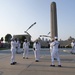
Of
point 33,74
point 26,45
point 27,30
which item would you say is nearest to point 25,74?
point 33,74

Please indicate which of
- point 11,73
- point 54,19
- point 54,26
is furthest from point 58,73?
point 54,26

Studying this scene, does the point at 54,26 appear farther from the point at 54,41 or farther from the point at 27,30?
the point at 27,30

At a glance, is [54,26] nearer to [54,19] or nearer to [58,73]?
[54,19]

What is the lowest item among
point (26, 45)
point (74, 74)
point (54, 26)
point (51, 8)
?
point (74, 74)

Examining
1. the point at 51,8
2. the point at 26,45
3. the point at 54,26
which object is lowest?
the point at 26,45

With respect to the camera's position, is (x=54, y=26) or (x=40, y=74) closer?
(x=40, y=74)

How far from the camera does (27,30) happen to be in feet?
353

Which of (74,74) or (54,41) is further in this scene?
(54,41)

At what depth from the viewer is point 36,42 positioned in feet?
66.7

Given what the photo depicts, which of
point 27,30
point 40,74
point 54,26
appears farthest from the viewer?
point 27,30

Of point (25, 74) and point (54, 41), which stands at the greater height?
point (54, 41)

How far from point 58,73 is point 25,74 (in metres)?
1.70

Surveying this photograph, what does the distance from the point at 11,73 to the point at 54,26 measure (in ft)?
117

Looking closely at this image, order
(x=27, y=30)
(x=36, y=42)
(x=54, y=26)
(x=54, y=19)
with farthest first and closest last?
1. (x=27, y=30)
2. (x=54, y=26)
3. (x=54, y=19)
4. (x=36, y=42)
